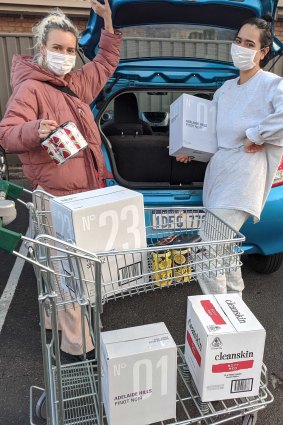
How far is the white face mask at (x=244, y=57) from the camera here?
2.34m

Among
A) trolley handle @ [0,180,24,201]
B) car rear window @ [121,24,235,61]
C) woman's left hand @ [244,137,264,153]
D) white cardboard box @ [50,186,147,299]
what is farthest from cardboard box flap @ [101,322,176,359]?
car rear window @ [121,24,235,61]

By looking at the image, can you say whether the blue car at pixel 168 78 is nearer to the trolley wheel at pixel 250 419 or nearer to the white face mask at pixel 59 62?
the white face mask at pixel 59 62

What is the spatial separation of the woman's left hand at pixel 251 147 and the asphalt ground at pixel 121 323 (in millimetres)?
1342

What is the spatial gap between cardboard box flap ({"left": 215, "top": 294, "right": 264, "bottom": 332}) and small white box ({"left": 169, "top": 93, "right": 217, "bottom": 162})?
3.09 ft

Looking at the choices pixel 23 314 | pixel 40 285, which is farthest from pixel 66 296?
pixel 23 314

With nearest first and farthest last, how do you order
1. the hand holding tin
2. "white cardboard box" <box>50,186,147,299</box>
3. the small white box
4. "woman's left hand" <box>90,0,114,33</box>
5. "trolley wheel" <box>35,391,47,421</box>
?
"white cardboard box" <box>50,186,147,299</box>
the hand holding tin
"trolley wheel" <box>35,391,47,421</box>
the small white box
"woman's left hand" <box>90,0,114,33</box>

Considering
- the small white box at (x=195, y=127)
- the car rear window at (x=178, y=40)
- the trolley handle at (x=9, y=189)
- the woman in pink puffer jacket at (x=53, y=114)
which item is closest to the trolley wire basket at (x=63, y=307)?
the trolley handle at (x=9, y=189)

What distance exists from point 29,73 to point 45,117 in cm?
28

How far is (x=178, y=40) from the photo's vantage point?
11.7 feet

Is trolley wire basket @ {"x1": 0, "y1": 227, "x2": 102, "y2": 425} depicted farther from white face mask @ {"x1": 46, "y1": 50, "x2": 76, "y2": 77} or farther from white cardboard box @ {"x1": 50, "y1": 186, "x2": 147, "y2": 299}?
white face mask @ {"x1": 46, "y1": 50, "x2": 76, "y2": 77}

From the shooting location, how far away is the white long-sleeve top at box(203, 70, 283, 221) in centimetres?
220

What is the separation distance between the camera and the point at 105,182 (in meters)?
2.85

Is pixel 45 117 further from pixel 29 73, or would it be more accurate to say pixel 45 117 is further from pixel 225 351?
pixel 225 351

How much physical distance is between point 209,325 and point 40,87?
1534 mm
